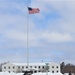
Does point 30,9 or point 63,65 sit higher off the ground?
point 30,9

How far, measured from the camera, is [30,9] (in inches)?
2061

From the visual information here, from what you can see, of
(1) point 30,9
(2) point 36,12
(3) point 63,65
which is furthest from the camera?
(3) point 63,65

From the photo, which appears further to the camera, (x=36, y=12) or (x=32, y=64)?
(x=32, y=64)

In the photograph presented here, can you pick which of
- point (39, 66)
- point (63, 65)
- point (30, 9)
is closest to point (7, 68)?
point (39, 66)

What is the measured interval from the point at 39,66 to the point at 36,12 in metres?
111

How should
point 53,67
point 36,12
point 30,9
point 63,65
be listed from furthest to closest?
point 63,65, point 53,67, point 30,9, point 36,12

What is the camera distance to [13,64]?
159875mm

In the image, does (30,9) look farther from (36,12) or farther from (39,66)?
(39,66)

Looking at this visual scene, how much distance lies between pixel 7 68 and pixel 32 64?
13081 millimetres

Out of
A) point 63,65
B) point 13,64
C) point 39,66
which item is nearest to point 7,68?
point 13,64

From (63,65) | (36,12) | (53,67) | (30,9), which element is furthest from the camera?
(63,65)

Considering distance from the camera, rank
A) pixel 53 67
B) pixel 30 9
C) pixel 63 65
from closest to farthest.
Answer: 1. pixel 30 9
2. pixel 53 67
3. pixel 63 65

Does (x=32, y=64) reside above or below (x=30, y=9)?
below

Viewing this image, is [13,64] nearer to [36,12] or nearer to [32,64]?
[32,64]
